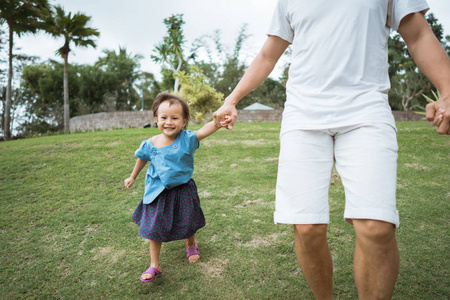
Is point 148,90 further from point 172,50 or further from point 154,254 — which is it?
point 154,254

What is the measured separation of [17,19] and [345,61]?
1985cm

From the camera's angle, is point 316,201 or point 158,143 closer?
point 316,201

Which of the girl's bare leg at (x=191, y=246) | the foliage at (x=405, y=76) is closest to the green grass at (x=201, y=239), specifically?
the girl's bare leg at (x=191, y=246)

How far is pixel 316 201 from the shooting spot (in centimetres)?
141

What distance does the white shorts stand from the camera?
4.08 feet

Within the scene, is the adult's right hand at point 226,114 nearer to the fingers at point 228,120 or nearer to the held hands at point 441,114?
the fingers at point 228,120

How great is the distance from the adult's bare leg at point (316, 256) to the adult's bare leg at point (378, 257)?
0.65 feet

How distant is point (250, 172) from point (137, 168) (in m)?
2.53

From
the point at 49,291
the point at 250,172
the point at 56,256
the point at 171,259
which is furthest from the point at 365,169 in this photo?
the point at 250,172

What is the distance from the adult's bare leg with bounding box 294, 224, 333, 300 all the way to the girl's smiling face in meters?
1.38

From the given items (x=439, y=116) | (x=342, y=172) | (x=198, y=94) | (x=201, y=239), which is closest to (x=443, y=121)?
(x=439, y=116)

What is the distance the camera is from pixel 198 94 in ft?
50.8

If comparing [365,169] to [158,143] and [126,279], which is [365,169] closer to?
[158,143]

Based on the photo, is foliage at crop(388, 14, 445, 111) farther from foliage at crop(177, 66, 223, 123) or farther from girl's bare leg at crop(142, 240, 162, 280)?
girl's bare leg at crop(142, 240, 162, 280)
